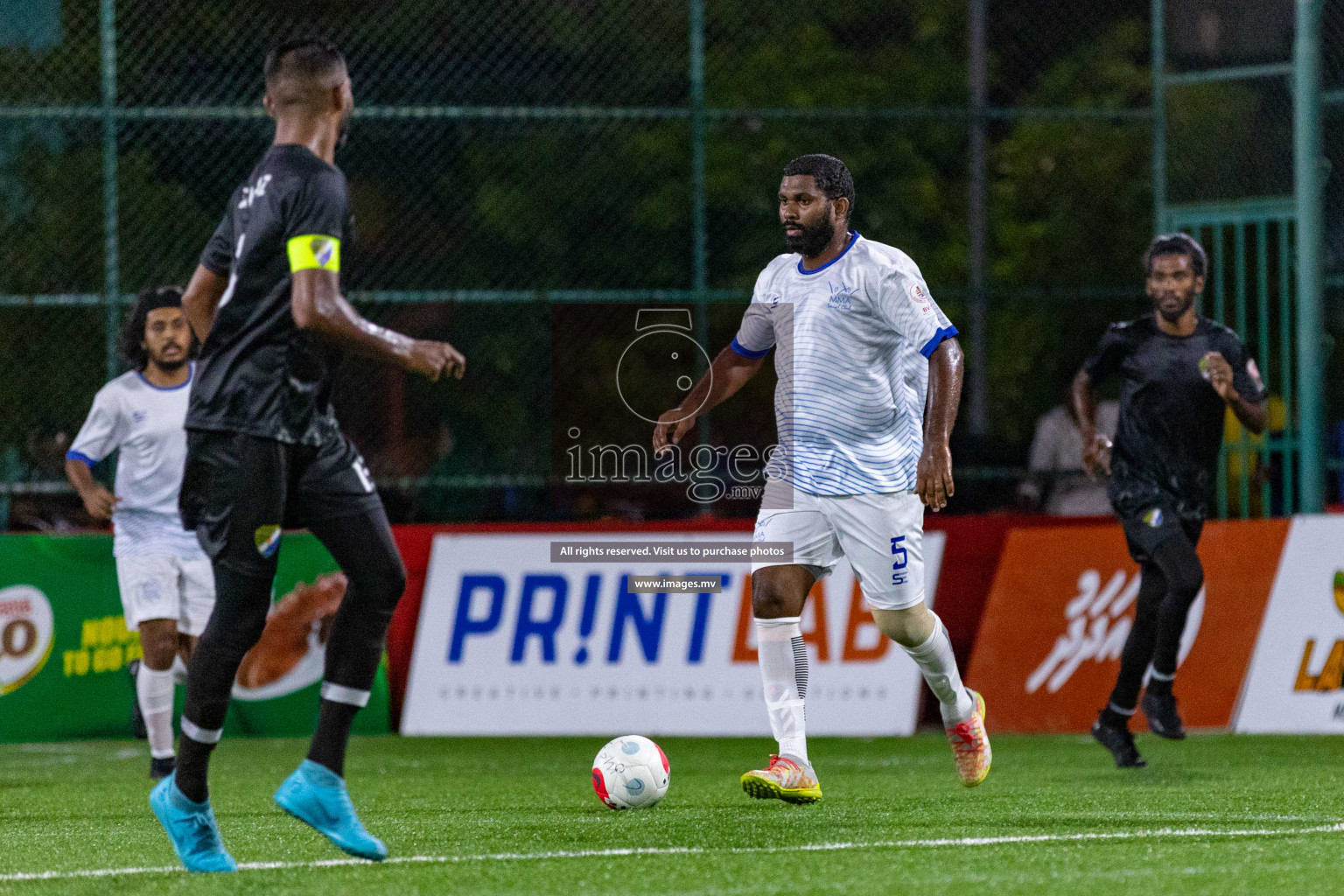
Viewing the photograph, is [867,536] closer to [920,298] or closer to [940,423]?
[940,423]

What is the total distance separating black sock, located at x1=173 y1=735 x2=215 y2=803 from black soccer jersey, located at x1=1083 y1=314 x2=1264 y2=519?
5018 millimetres

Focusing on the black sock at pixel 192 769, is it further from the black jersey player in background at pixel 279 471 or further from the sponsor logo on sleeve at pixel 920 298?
the sponsor logo on sleeve at pixel 920 298

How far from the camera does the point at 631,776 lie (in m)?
7.12

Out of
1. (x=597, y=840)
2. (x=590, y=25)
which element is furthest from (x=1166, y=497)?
(x=590, y=25)

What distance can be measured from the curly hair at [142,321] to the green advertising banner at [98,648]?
6.40ft

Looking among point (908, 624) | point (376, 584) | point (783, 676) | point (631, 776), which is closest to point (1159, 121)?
point (908, 624)

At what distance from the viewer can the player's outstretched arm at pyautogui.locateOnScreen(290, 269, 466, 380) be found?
5.16 m

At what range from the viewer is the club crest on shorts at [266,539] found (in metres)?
5.38

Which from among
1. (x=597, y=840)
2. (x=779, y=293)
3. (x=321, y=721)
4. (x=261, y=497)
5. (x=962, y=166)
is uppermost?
(x=962, y=166)

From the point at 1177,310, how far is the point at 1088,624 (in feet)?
8.73

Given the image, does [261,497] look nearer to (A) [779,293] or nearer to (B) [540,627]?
(A) [779,293]

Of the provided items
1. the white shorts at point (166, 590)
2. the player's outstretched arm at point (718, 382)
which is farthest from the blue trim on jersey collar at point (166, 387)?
the player's outstretched arm at point (718, 382)

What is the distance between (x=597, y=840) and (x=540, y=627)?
17.4 feet

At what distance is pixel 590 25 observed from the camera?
14.1 meters
